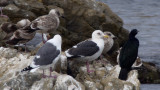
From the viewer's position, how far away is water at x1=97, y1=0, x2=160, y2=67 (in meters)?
17.1

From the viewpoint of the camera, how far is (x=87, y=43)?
1067 centimetres

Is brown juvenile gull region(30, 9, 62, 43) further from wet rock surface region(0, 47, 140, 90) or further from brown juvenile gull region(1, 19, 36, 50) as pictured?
wet rock surface region(0, 47, 140, 90)

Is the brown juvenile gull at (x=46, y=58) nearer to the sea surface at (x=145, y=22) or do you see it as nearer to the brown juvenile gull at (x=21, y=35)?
the brown juvenile gull at (x=21, y=35)

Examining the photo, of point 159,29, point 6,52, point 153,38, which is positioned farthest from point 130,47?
point 159,29

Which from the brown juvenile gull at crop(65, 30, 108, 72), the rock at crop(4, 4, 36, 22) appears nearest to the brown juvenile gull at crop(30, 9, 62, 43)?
the rock at crop(4, 4, 36, 22)

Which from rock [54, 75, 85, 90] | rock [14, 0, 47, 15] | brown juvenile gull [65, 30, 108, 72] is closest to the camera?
rock [54, 75, 85, 90]

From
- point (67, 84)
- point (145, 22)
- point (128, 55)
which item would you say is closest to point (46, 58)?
point (67, 84)

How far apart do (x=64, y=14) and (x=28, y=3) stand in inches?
52.5

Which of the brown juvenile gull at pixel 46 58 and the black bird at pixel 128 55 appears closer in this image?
the brown juvenile gull at pixel 46 58

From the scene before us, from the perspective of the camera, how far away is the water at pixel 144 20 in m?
17.1

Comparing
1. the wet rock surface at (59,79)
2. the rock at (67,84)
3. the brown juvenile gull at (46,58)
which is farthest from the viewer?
the brown juvenile gull at (46,58)

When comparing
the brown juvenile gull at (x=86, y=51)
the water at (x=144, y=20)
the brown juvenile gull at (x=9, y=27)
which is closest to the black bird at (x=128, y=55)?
the brown juvenile gull at (x=86, y=51)

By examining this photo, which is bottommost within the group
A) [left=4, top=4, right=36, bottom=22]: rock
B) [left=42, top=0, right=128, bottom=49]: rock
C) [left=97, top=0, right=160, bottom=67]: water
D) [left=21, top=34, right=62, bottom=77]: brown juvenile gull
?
[left=97, top=0, right=160, bottom=67]: water

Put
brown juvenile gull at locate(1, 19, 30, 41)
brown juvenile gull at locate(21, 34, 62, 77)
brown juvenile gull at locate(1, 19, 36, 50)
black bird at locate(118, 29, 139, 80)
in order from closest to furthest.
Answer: brown juvenile gull at locate(21, 34, 62, 77)
black bird at locate(118, 29, 139, 80)
brown juvenile gull at locate(1, 19, 36, 50)
brown juvenile gull at locate(1, 19, 30, 41)
